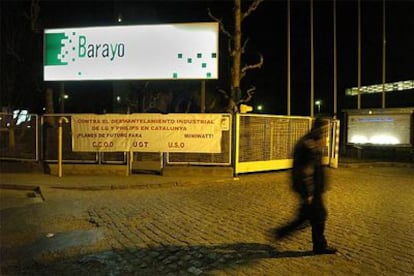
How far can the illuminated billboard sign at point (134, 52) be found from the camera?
15727 mm

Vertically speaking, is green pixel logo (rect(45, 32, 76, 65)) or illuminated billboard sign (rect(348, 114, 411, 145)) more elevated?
green pixel logo (rect(45, 32, 76, 65))

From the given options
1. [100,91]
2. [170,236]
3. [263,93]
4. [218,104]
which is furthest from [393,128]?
[263,93]

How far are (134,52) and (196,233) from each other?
401 inches

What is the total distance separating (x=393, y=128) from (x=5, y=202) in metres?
16.1

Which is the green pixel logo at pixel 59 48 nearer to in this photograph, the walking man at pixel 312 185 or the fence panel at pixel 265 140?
the fence panel at pixel 265 140

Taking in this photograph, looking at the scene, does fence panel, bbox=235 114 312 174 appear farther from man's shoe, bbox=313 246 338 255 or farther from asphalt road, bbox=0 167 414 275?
man's shoe, bbox=313 246 338 255

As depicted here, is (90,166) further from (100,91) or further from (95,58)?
(100,91)

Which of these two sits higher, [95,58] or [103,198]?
[95,58]

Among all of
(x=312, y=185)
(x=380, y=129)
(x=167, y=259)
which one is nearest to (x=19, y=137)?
(x=167, y=259)

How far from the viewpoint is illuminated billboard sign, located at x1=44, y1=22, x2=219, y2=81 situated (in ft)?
51.6

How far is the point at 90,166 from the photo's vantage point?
47.6ft

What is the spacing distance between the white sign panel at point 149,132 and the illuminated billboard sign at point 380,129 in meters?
9.81

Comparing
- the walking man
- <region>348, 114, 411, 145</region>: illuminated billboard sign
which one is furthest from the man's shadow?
<region>348, 114, 411, 145</region>: illuminated billboard sign

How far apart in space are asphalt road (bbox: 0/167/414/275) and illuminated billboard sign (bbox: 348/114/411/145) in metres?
9.18
